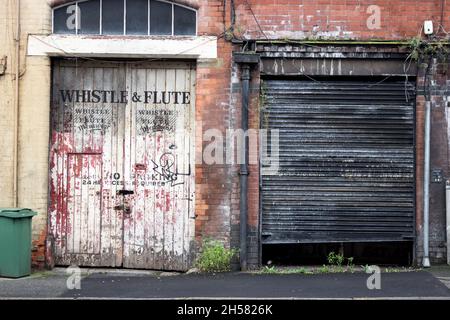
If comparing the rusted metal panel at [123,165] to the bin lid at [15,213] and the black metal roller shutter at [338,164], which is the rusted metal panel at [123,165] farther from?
the black metal roller shutter at [338,164]

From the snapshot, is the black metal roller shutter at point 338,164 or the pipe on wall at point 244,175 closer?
the pipe on wall at point 244,175

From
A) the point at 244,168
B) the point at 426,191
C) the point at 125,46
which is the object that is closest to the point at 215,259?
the point at 244,168

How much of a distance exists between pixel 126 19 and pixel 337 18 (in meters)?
3.49

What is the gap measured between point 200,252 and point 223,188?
1.12 m

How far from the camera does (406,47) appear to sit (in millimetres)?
11336

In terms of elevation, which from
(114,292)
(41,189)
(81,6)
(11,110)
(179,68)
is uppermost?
(81,6)

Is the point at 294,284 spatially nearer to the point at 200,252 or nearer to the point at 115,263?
the point at 200,252

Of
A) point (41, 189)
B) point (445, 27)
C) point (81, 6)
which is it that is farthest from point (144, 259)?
point (445, 27)

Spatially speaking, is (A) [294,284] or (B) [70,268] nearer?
(A) [294,284]

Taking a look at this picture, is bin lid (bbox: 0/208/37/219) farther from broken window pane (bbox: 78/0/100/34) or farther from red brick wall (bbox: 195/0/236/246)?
broken window pane (bbox: 78/0/100/34)

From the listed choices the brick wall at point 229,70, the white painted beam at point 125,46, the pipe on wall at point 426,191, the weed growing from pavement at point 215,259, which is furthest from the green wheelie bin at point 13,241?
the pipe on wall at point 426,191

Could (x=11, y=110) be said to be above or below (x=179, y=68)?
below

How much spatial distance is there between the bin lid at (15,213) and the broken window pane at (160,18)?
11.6 feet

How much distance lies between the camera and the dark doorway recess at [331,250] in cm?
1159
